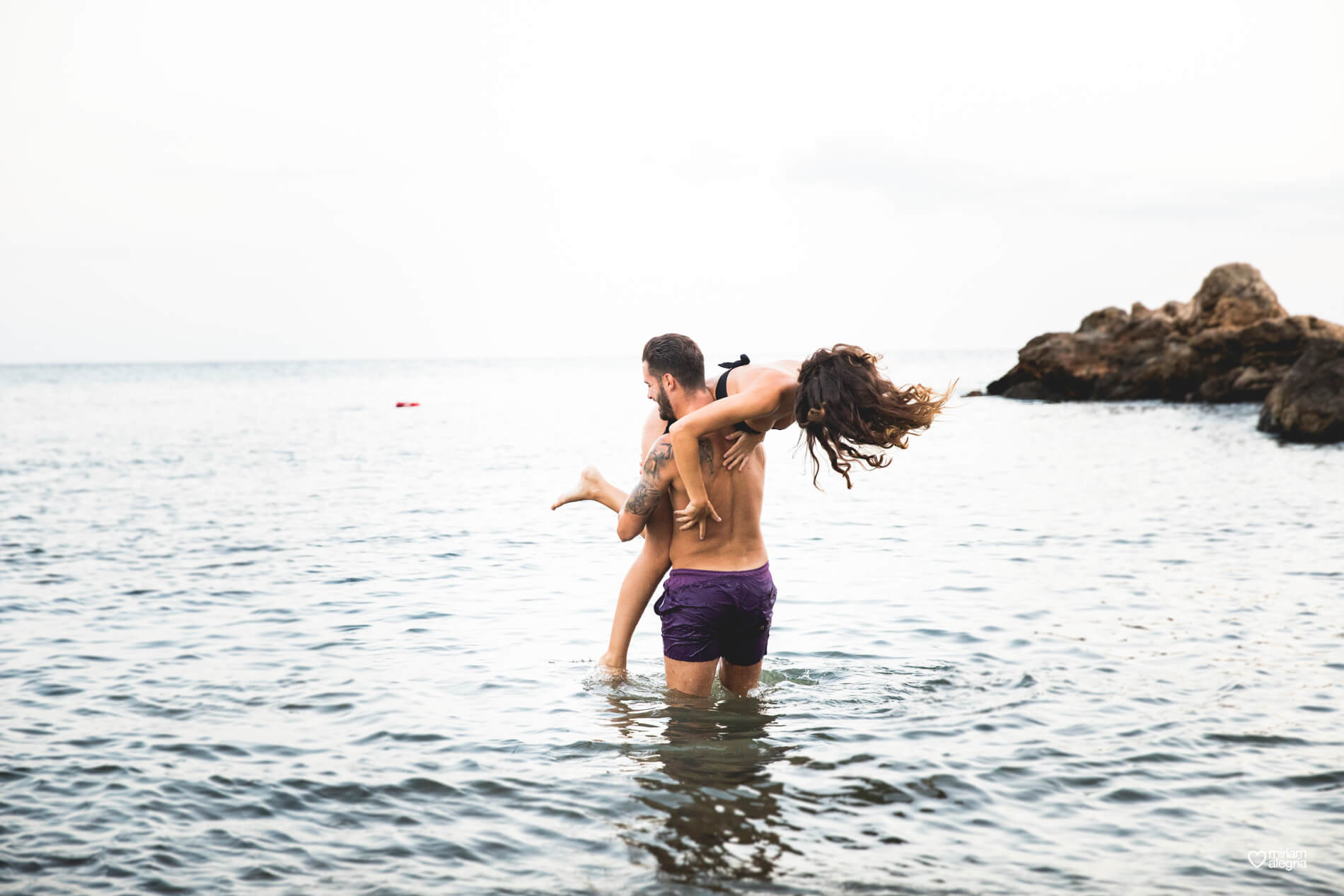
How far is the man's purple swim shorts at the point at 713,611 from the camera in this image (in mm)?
5883

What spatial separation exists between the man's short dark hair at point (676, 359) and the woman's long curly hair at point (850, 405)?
661 millimetres

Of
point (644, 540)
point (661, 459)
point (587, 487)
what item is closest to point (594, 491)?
point (587, 487)

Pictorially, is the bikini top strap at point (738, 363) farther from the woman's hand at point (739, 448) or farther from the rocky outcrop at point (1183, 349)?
the rocky outcrop at point (1183, 349)

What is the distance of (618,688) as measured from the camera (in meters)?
7.08

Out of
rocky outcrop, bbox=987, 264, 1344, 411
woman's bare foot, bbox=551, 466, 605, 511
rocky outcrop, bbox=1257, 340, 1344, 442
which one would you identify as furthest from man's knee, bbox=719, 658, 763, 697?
rocky outcrop, bbox=987, 264, 1344, 411

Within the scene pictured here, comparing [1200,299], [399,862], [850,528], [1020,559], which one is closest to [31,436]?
[850,528]

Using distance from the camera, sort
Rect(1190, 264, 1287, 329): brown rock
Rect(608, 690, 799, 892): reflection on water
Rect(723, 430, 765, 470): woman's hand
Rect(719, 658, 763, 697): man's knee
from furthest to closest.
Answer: Rect(1190, 264, 1287, 329): brown rock
Rect(719, 658, 763, 697): man's knee
Rect(723, 430, 765, 470): woman's hand
Rect(608, 690, 799, 892): reflection on water

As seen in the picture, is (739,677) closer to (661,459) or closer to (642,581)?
(642,581)

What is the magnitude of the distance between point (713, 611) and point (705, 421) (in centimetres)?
121

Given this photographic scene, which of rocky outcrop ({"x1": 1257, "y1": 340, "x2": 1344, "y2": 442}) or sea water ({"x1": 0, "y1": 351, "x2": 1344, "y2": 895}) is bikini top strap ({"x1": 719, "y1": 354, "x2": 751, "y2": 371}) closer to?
sea water ({"x1": 0, "y1": 351, "x2": 1344, "y2": 895})

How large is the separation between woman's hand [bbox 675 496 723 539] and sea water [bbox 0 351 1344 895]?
1.26m

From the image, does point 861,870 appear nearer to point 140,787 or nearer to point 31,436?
point 140,787

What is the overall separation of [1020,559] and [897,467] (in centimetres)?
1315

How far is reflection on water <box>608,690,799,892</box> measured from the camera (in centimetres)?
450
